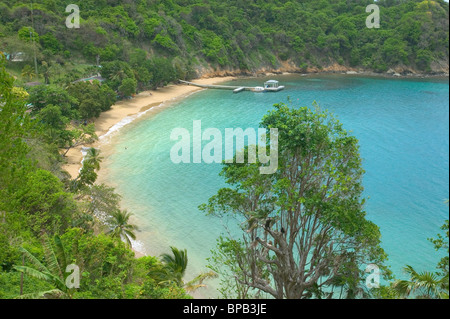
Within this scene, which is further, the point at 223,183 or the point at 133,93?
the point at 133,93

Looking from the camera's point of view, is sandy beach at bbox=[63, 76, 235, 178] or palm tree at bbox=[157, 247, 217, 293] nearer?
palm tree at bbox=[157, 247, 217, 293]

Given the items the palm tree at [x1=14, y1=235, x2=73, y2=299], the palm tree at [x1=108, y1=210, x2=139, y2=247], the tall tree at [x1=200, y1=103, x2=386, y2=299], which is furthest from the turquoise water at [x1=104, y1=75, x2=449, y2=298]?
the palm tree at [x1=14, y1=235, x2=73, y2=299]

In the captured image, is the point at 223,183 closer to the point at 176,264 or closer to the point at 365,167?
the point at 365,167

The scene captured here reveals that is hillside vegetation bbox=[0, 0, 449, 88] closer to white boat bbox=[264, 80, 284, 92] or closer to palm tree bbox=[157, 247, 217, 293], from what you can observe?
white boat bbox=[264, 80, 284, 92]

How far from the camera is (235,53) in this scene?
3565 inches

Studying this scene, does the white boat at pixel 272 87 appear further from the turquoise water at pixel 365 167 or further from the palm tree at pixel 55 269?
the palm tree at pixel 55 269

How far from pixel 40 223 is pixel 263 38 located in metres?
86.1

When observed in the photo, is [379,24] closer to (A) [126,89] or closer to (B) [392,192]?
(A) [126,89]

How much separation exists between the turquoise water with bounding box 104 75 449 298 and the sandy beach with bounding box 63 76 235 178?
2.54 metres

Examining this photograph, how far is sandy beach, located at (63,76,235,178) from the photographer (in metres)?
37.7

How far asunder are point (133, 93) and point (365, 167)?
36.3m

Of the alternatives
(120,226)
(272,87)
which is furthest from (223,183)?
(272,87)

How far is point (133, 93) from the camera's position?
59562 mm
